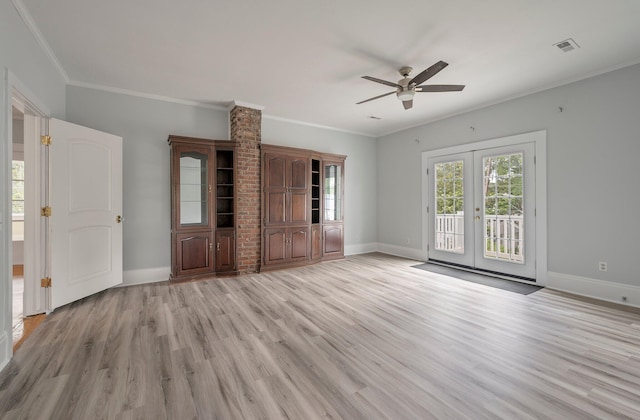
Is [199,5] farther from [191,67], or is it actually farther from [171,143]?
[171,143]

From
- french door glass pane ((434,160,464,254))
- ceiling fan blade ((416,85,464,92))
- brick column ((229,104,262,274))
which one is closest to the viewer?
ceiling fan blade ((416,85,464,92))

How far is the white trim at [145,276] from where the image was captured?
4.20m

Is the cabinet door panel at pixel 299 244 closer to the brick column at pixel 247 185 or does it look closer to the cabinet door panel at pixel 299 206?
the cabinet door panel at pixel 299 206

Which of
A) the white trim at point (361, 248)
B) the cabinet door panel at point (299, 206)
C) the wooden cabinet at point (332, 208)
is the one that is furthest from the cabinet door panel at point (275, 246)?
the white trim at point (361, 248)

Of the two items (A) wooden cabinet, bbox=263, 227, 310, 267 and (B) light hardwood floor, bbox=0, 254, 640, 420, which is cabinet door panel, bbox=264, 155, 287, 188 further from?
(B) light hardwood floor, bbox=0, 254, 640, 420

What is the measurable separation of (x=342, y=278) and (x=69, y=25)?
173 inches

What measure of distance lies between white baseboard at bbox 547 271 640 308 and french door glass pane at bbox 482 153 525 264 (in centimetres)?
49

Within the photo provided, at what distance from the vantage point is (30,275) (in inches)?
121

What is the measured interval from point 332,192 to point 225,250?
246 cm

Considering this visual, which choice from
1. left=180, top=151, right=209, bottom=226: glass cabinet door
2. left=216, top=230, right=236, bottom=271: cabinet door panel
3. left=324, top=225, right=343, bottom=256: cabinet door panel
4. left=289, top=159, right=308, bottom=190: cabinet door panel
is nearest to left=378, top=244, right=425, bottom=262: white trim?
left=324, top=225, right=343, bottom=256: cabinet door panel

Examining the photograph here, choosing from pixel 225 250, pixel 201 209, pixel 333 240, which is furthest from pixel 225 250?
pixel 333 240

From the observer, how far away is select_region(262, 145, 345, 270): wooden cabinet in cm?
500

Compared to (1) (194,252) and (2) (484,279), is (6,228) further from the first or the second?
(2) (484,279)

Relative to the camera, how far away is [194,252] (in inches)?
174
